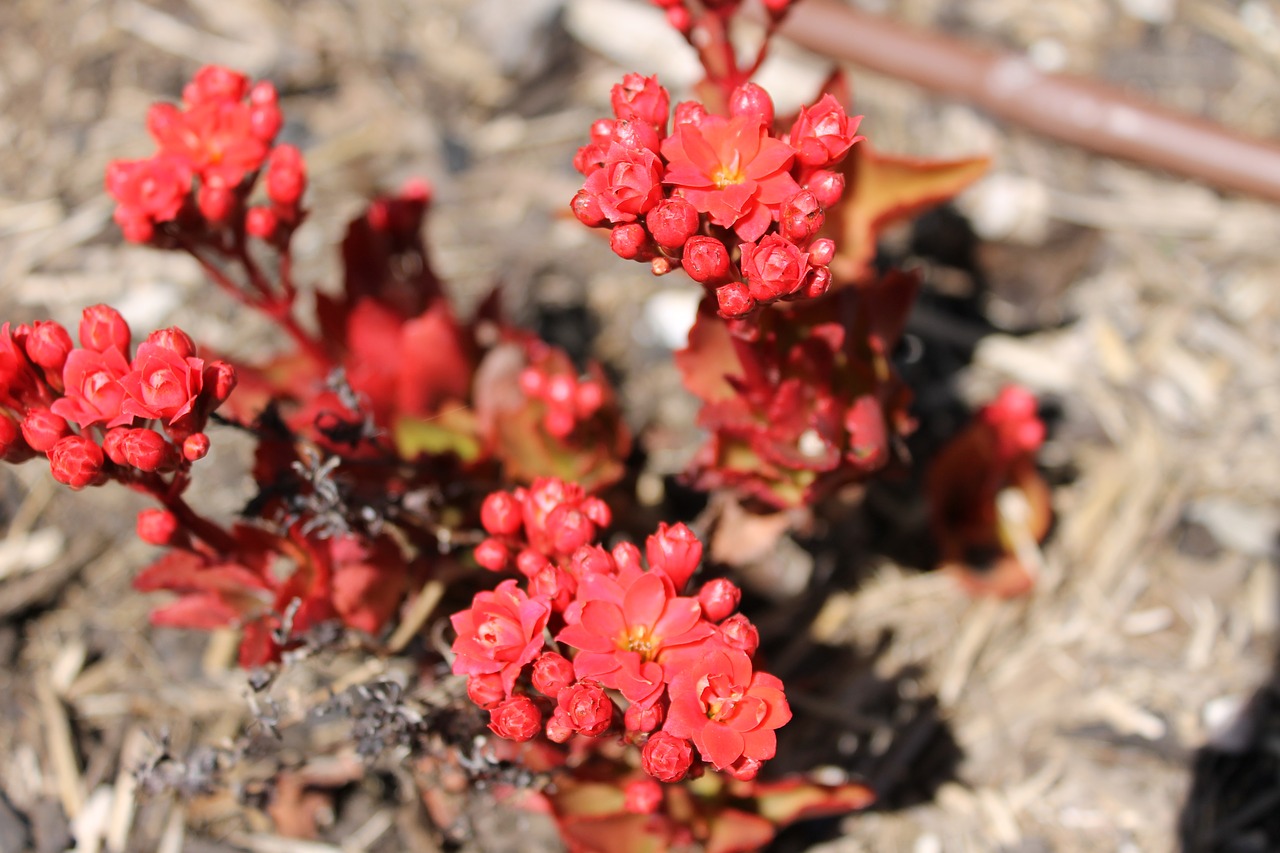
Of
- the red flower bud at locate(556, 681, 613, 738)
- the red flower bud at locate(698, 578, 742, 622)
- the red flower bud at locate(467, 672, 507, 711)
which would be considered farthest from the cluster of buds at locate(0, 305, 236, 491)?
the red flower bud at locate(698, 578, 742, 622)

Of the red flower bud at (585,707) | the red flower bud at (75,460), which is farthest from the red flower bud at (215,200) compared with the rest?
the red flower bud at (585,707)

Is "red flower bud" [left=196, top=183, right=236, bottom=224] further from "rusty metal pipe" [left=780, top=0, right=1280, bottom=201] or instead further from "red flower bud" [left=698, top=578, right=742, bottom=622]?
"rusty metal pipe" [left=780, top=0, right=1280, bottom=201]

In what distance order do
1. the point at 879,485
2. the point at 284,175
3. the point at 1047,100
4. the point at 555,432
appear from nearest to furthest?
the point at 284,175, the point at 555,432, the point at 879,485, the point at 1047,100

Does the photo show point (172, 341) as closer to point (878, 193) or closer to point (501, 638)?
point (501, 638)

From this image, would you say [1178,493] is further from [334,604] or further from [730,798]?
[334,604]

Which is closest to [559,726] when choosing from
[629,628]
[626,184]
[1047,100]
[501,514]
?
[629,628]

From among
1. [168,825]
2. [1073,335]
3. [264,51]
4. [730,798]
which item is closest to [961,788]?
[730,798]

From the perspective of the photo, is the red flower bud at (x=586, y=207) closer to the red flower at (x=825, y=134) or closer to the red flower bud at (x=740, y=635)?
the red flower at (x=825, y=134)
